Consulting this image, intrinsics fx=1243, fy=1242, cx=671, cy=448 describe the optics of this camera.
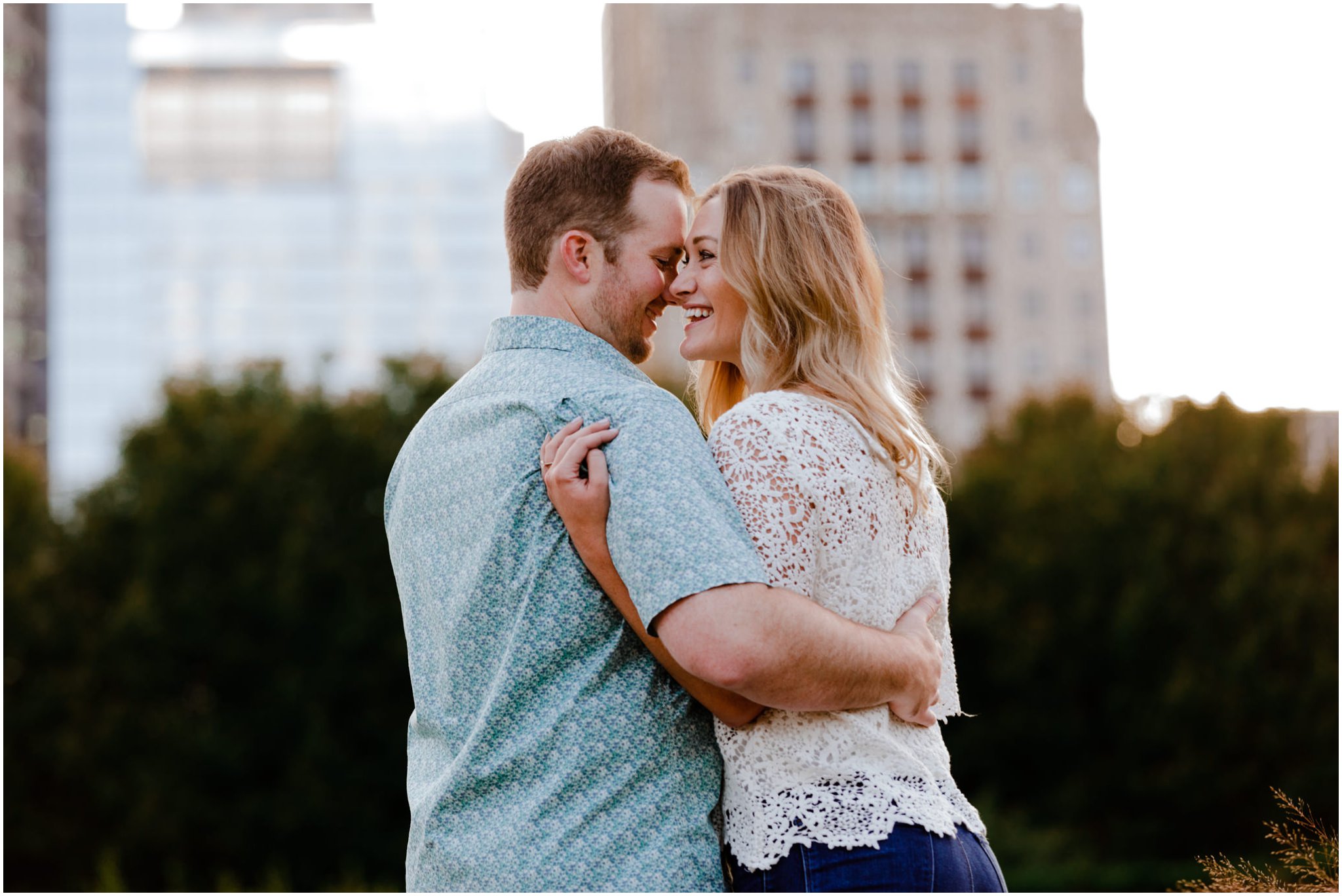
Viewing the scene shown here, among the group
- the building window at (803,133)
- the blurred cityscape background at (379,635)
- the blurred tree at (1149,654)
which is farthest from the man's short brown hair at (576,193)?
the building window at (803,133)

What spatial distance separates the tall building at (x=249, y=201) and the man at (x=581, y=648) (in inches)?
3386

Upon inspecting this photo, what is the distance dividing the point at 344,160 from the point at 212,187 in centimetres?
1044

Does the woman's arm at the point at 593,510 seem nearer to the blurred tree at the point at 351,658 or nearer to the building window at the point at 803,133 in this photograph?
the blurred tree at the point at 351,658

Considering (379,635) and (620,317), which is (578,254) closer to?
(620,317)

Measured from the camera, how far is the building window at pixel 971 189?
179 feet

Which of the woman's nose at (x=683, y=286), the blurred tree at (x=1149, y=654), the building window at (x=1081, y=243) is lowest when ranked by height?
the blurred tree at (x=1149, y=654)

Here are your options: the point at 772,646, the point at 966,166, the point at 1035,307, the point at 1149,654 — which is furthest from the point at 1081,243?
the point at 772,646

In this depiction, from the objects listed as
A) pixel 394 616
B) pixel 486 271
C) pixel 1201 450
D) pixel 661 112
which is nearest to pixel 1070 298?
pixel 661 112

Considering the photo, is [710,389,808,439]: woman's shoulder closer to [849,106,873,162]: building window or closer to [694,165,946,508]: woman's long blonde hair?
[694,165,946,508]: woman's long blonde hair

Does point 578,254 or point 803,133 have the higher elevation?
point 803,133

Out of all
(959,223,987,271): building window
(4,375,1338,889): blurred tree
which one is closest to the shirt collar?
(4,375,1338,889): blurred tree

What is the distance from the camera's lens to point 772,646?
6.35 ft

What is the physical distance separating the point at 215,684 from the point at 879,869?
15677 mm

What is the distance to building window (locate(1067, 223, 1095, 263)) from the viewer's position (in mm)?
54875
